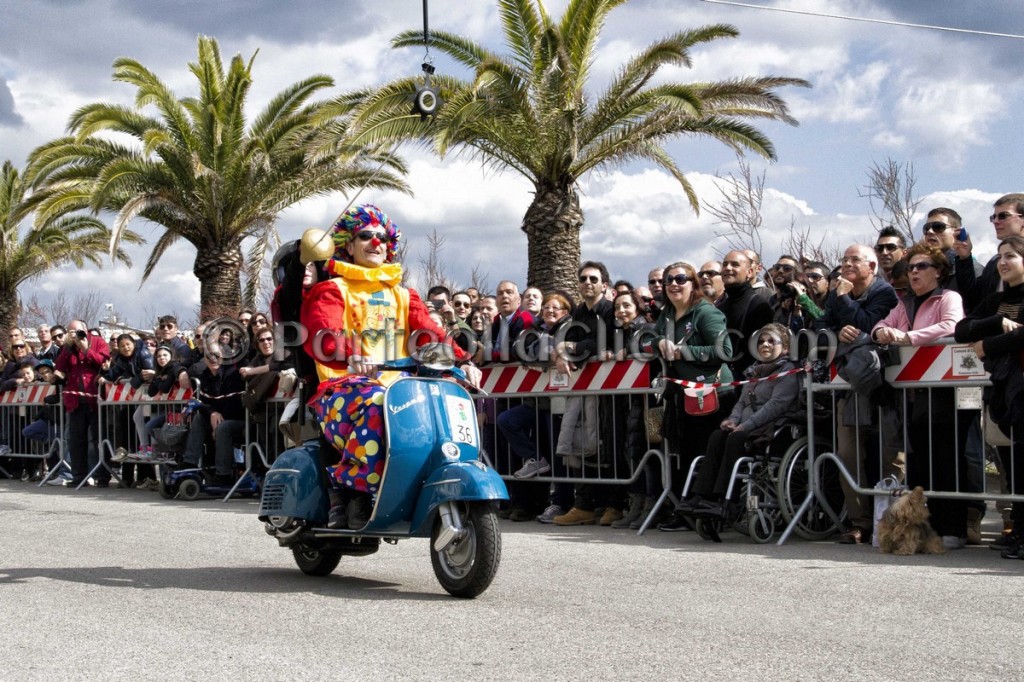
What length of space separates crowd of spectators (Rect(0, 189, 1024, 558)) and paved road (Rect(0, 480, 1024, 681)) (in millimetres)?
682

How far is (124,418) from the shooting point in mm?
17734

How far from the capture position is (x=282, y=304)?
7.62 meters

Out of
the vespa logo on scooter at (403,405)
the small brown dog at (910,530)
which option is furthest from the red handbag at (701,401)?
the vespa logo on scooter at (403,405)

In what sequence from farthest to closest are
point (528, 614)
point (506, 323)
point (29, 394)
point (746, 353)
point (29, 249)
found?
point (29, 249), point (29, 394), point (506, 323), point (746, 353), point (528, 614)

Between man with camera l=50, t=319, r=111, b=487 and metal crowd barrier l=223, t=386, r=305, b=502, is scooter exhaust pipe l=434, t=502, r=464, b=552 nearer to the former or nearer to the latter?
metal crowd barrier l=223, t=386, r=305, b=502

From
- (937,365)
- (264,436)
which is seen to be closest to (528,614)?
(937,365)

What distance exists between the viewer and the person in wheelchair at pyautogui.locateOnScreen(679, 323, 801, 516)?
953 centimetres

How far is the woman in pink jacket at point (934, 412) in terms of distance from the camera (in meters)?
8.97

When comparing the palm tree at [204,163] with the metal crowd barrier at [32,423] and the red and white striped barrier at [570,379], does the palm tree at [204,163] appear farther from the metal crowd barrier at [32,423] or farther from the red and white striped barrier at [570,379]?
the red and white striped barrier at [570,379]

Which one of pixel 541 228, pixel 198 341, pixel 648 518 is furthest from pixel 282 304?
pixel 541 228

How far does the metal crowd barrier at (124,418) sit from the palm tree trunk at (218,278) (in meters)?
10.3

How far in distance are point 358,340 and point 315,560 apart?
1.43 m

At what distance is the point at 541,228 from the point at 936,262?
12888mm

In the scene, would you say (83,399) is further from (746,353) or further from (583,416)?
(746,353)
